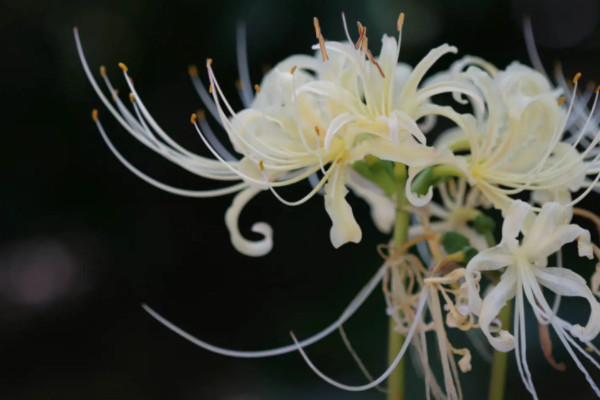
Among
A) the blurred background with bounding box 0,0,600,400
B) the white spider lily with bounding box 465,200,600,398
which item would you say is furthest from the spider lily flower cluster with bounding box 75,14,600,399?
the blurred background with bounding box 0,0,600,400

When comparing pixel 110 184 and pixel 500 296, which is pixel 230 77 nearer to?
pixel 110 184

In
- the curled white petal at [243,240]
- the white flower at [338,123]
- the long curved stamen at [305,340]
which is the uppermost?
the white flower at [338,123]

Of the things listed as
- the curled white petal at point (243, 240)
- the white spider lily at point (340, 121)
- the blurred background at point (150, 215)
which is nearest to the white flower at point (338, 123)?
the white spider lily at point (340, 121)

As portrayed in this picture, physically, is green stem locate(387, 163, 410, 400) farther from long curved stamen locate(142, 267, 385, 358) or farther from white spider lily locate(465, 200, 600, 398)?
white spider lily locate(465, 200, 600, 398)

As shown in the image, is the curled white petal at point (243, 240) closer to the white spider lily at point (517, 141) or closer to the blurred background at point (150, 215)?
the white spider lily at point (517, 141)

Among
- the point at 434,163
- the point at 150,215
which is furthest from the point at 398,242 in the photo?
the point at 150,215
